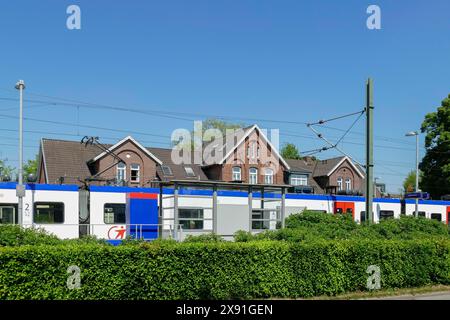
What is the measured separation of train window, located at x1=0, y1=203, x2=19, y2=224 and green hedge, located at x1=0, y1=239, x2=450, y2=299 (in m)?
12.7

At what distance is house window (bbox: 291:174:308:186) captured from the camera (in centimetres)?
5766

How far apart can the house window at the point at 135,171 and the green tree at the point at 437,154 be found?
29.6 meters

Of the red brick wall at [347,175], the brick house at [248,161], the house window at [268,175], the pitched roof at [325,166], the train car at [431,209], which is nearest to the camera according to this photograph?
Answer: the train car at [431,209]

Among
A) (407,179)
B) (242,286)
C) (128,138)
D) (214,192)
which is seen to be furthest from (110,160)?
(407,179)

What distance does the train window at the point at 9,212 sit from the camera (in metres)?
21.6

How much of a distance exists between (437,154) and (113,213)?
3797cm

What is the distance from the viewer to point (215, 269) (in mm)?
11758

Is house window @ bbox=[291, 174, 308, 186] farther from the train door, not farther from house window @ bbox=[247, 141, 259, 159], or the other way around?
the train door

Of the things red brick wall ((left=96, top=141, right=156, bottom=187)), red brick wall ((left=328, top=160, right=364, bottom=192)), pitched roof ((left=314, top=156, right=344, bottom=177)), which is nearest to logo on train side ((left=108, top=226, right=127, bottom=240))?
red brick wall ((left=96, top=141, right=156, bottom=187))

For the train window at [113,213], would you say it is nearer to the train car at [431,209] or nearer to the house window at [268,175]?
the train car at [431,209]

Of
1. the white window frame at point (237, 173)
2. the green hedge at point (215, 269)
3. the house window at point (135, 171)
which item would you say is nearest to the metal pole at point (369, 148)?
the green hedge at point (215, 269)

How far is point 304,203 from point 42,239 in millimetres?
20493

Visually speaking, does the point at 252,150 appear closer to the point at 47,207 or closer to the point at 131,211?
the point at 131,211

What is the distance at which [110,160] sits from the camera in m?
46.8
